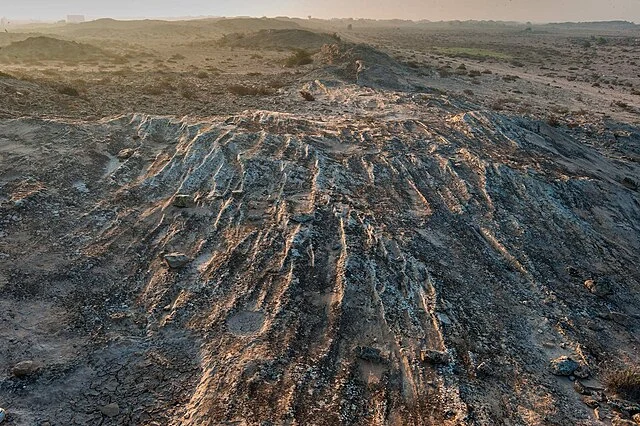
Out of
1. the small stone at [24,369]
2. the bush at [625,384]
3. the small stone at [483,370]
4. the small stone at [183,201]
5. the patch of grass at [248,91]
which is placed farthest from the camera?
the patch of grass at [248,91]

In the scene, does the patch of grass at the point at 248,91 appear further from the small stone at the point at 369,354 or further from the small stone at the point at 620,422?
the small stone at the point at 620,422

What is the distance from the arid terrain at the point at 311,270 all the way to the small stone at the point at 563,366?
0.04 meters

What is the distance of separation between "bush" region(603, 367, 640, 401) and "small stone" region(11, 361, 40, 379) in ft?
35.6

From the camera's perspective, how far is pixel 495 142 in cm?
1831

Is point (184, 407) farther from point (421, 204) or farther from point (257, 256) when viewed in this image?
point (421, 204)

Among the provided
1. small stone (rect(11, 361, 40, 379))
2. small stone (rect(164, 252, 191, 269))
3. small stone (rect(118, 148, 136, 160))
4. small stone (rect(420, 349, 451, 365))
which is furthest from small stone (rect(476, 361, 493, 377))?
small stone (rect(118, 148, 136, 160))

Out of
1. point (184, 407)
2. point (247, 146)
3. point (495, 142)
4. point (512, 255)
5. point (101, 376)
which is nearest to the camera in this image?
point (184, 407)

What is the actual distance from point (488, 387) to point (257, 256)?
609 centimetres

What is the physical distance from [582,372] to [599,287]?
353cm

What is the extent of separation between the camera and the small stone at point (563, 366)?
8.68 meters

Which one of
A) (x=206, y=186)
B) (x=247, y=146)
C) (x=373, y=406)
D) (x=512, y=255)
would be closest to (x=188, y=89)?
(x=247, y=146)

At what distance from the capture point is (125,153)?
15914mm

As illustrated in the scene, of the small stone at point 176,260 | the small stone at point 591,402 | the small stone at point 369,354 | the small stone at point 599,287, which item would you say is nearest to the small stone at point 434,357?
the small stone at point 369,354

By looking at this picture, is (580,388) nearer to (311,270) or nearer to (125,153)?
(311,270)
